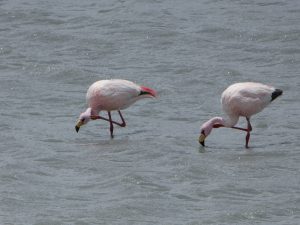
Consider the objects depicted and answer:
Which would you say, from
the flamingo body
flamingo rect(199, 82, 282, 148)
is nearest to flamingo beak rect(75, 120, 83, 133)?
the flamingo body

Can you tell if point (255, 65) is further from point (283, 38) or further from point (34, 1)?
point (34, 1)

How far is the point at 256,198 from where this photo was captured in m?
9.38

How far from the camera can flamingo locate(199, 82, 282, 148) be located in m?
11.6

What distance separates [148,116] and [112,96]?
70 centimetres

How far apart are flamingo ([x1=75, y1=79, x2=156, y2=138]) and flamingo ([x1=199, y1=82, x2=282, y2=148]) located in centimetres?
85

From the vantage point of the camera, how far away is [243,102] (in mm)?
11570

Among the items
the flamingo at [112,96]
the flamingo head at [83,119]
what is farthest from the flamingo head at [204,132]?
the flamingo head at [83,119]

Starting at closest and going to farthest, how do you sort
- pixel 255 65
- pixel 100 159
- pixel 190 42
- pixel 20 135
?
pixel 100 159 < pixel 20 135 < pixel 255 65 < pixel 190 42

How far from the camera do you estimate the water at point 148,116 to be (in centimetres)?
927

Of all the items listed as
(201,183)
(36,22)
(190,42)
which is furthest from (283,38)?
(201,183)

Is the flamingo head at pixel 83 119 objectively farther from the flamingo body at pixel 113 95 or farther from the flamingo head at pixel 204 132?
the flamingo head at pixel 204 132

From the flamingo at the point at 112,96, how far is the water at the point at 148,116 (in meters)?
0.22

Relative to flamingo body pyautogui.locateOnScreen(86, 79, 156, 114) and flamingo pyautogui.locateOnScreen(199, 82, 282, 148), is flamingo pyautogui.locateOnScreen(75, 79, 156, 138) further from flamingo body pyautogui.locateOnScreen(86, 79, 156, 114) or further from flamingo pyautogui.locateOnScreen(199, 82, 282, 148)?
flamingo pyautogui.locateOnScreen(199, 82, 282, 148)

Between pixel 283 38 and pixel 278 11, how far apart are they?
156cm
